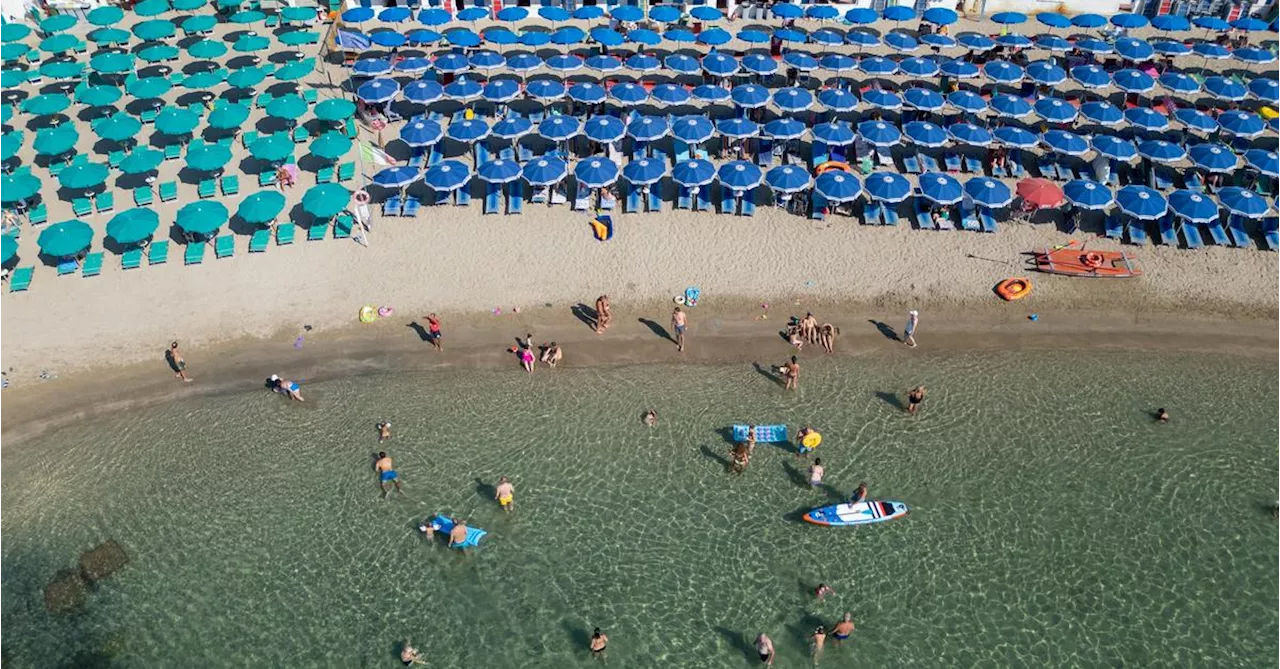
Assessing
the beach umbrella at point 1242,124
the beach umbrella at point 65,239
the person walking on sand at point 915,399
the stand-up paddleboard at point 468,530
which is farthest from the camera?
the beach umbrella at point 1242,124

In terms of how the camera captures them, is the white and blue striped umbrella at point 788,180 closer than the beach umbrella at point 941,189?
No

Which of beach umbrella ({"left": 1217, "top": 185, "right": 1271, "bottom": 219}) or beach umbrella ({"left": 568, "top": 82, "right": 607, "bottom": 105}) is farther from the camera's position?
beach umbrella ({"left": 568, "top": 82, "right": 607, "bottom": 105})

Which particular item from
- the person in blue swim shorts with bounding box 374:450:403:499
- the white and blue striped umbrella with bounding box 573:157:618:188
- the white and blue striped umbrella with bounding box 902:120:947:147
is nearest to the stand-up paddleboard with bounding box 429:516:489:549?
the person in blue swim shorts with bounding box 374:450:403:499

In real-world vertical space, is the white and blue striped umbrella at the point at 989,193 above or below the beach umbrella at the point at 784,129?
below

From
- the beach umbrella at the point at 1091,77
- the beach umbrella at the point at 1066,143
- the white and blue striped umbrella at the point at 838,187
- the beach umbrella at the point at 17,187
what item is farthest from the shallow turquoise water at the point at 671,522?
the beach umbrella at the point at 1091,77

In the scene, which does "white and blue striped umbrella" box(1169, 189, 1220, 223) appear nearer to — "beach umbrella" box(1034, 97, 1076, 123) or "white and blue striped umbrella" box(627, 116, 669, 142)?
"beach umbrella" box(1034, 97, 1076, 123)

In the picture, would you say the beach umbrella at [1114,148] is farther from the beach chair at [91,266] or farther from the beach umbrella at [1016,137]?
the beach chair at [91,266]
